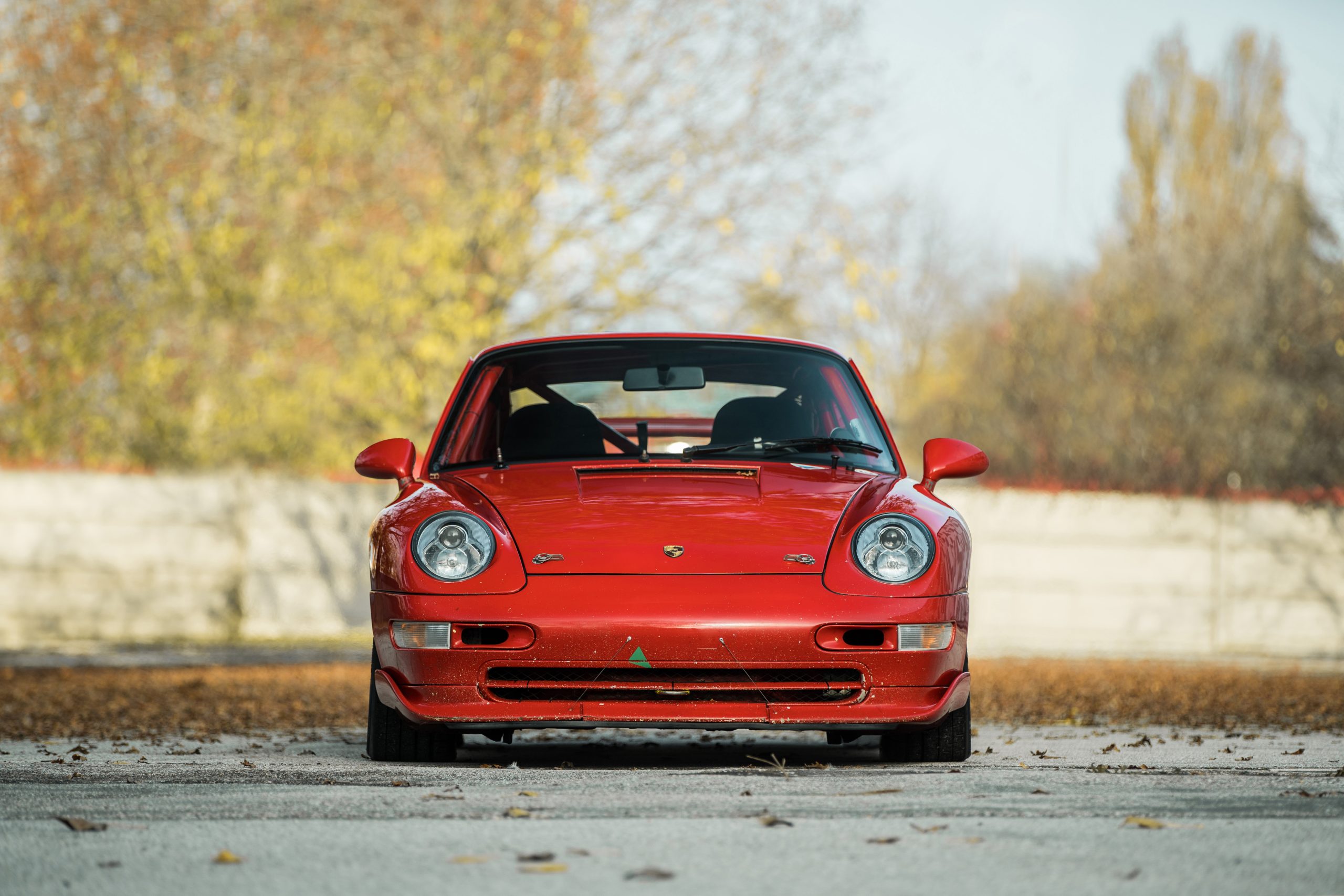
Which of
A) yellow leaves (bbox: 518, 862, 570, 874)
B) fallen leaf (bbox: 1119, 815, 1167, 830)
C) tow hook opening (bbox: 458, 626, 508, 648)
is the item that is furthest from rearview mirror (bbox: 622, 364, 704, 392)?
yellow leaves (bbox: 518, 862, 570, 874)

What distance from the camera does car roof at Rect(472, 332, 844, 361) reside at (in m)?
6.71

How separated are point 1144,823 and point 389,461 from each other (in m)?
3.19

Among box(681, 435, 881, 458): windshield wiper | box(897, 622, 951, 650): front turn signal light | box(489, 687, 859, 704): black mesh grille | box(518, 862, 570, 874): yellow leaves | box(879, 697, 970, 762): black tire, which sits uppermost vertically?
box(681, 435, 881, 458): windshield wiper

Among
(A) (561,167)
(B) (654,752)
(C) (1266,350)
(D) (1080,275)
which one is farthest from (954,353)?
(B) (654,752)

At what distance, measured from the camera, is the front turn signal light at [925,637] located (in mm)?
5332

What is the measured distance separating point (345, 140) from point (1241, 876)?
1581 cm

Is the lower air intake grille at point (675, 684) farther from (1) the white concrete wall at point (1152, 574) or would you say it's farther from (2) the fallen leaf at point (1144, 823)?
(1) the white concrete wall at point (1152, 574)

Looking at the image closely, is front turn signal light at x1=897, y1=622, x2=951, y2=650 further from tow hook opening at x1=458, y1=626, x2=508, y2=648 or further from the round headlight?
tow hook opening at x1=458, y1=626, x2=508, y2=648

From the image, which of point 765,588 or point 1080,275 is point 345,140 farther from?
point 765,588

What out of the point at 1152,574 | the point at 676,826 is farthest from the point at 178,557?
the point at 676,826

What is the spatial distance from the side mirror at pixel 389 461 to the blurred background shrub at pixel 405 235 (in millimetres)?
10243

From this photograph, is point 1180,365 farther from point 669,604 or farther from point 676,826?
point 676,826

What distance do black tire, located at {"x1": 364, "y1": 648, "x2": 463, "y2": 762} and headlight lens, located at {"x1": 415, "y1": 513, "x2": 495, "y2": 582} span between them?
416 mm

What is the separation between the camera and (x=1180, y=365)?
20.8 m
